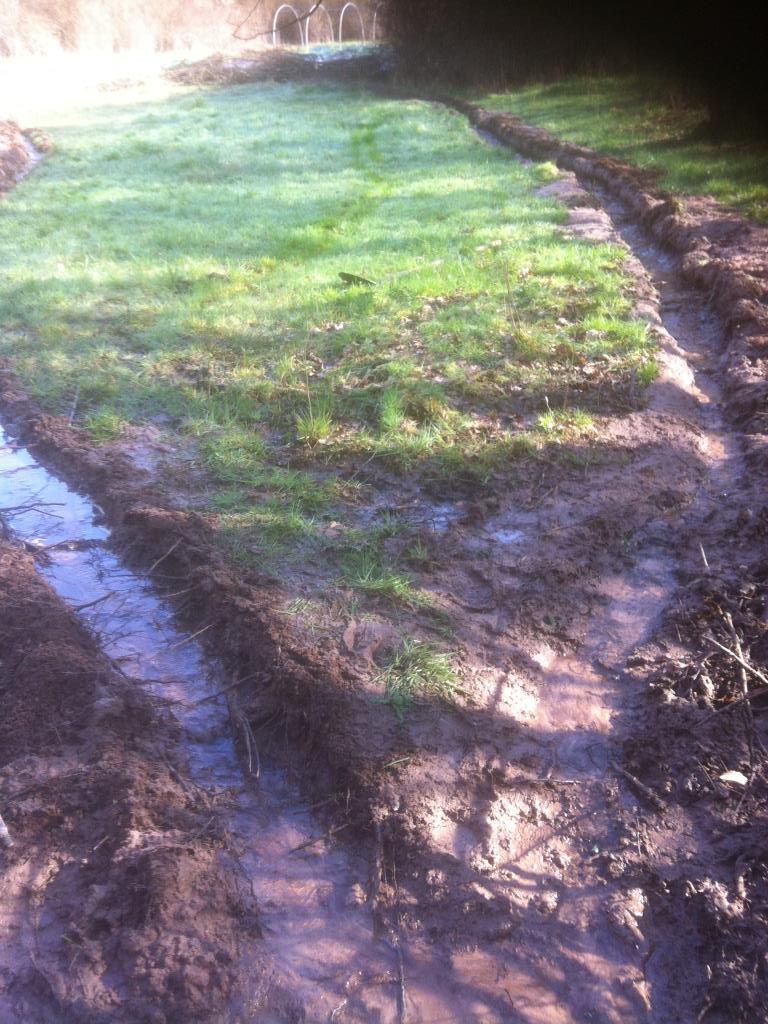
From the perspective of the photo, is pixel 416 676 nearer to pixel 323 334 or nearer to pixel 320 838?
pixel 320 838

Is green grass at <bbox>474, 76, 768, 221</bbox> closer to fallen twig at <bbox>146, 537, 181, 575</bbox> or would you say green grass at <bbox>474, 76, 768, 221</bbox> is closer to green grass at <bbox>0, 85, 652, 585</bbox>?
green grass at <bbox>0, 85, 652, 585</bbox>

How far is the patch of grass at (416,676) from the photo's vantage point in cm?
342

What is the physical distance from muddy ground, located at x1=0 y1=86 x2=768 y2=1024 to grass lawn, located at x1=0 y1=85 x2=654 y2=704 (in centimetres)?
44

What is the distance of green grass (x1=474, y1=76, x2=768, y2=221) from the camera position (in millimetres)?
10766

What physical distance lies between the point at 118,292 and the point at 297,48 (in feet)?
94.7

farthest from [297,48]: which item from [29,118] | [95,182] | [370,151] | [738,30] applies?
[738,30]

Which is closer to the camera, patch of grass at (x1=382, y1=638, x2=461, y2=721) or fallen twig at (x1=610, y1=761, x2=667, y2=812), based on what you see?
fallen twig at (x1=610, y1=761, x2=667, y2=812)

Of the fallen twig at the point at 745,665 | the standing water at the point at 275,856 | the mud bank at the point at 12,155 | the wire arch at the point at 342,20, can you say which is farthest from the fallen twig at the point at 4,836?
the wire arch at the point at 342,20

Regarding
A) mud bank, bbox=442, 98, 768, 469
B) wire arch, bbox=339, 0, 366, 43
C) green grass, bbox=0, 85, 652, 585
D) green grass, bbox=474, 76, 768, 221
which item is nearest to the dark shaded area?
green grass, bbox=474, 76, 768, 221

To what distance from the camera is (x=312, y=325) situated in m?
7.08

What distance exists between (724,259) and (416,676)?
6.40m

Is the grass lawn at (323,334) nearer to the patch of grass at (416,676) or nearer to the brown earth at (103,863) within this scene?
the patch of grass at (416,676)

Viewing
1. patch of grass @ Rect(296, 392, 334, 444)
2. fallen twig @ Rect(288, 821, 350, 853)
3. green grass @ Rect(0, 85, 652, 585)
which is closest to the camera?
fallen twig @ Rect(288, 821, 350, 853)

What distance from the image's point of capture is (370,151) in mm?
15391
